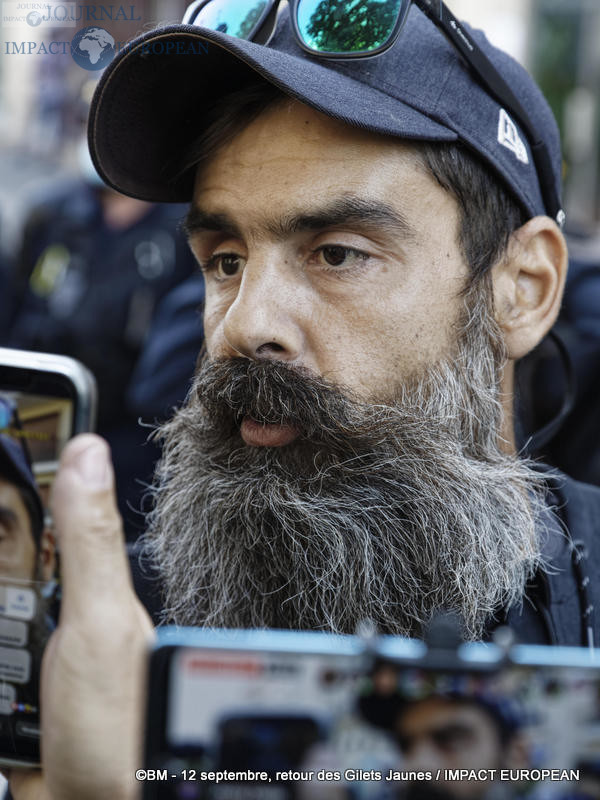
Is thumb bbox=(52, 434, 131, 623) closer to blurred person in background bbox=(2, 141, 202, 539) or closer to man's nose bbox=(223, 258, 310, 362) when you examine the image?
man's nose bbox=(223, 258, 310, 362)

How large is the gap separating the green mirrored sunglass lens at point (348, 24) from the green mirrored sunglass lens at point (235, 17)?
0.13 meters

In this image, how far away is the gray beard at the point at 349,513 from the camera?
5.91 feet

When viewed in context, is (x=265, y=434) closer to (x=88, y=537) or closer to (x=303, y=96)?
(x=303, y=96)

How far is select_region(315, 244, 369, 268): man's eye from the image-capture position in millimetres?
1892

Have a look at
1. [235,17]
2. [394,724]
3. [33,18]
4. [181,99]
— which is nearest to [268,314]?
[181,99]

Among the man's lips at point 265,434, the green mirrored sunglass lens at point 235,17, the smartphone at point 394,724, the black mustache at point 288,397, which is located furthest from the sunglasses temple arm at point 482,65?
the smartphone at point 394,724

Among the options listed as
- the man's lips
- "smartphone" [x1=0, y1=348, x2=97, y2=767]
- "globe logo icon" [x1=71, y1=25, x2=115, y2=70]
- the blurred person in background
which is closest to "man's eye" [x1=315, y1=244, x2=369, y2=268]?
the man's lips

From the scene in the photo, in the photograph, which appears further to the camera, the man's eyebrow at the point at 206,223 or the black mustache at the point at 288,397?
the man's eyebrow at the point at 206,223

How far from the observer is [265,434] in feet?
6.16

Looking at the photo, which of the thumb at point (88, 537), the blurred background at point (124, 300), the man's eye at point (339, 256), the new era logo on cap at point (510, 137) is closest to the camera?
the thumb at point (88, 537)

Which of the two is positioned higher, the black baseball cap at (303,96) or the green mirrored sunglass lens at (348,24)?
the green mirrored sunglass lens at (348,24)

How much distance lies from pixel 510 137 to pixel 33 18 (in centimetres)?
156

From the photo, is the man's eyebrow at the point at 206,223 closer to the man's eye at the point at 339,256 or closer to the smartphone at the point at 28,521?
the man's eye at the point at 339,256

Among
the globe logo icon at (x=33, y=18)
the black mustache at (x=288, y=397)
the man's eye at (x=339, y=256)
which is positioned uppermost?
the globe logo icon at (x=33, y=18)
